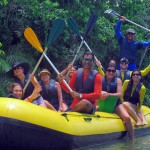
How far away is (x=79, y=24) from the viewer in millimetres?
12781

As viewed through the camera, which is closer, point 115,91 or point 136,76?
point 115,91

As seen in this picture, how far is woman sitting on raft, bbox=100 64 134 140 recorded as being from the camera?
8328mm

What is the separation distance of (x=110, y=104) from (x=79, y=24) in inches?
178

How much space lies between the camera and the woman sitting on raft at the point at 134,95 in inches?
352

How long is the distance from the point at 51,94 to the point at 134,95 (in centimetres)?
164

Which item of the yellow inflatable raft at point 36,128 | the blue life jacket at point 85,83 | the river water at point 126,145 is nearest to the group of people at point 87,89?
the blue life jacket at point 85,83

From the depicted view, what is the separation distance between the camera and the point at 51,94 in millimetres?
8250

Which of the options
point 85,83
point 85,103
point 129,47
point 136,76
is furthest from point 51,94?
point 129,47

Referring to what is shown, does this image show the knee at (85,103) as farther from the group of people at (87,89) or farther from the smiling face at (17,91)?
the smiling face at (17,91)

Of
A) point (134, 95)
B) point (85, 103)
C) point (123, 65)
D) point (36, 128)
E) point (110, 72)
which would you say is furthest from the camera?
point (123, 65)

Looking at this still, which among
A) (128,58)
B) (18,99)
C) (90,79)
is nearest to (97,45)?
(128,58)

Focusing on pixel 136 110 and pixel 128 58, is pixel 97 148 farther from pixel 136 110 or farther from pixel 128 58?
pixel 128 58

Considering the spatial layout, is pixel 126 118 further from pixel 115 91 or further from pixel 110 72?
pixel 110 72

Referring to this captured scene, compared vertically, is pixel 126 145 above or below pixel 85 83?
below
